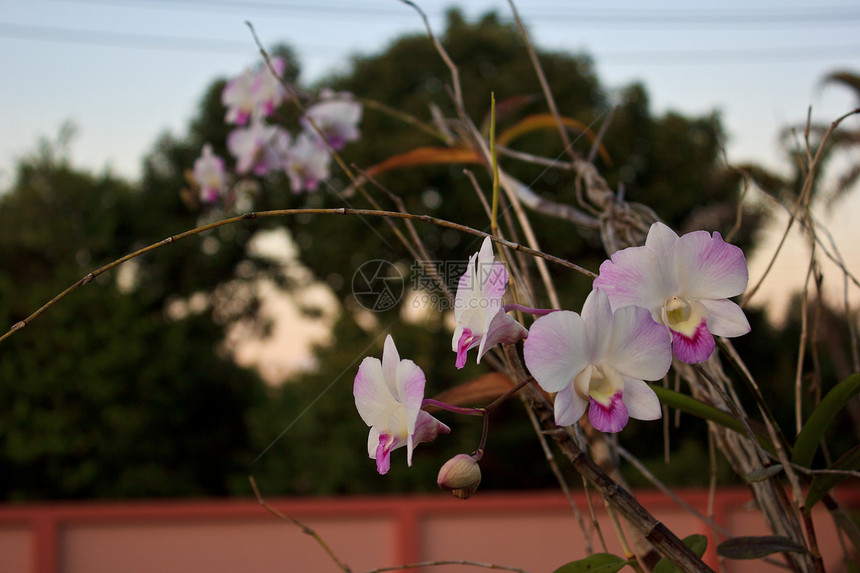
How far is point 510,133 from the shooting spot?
71cm

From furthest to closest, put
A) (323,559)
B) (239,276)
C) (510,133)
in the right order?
(239,276), (323,559), (510,133)

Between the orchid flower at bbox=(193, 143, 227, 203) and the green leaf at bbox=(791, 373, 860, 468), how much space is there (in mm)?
709

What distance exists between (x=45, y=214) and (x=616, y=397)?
661cm

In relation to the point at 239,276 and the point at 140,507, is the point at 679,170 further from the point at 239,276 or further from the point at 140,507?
the point at 140,507

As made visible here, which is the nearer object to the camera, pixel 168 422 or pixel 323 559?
pixel 323 559

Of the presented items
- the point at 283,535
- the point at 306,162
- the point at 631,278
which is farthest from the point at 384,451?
the point at 283,535

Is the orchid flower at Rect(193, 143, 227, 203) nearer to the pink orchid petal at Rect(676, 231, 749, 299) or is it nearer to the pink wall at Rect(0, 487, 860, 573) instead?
the pink orchid petal at Rect(676, 231, 749, 299)

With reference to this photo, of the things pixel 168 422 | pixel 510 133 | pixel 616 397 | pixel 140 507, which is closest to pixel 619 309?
→ pixel 616 397

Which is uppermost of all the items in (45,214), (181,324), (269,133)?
(45,214)

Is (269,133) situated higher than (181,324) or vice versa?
(181,324)

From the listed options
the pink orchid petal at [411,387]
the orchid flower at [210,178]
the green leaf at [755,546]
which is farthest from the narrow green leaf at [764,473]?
the orchid flower at [210,178]

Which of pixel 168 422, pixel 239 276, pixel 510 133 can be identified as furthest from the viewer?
pixel 239 276

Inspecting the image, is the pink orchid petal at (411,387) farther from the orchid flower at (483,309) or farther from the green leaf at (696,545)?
the green leaf at (696,545)

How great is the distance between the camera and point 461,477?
10.7 inches
